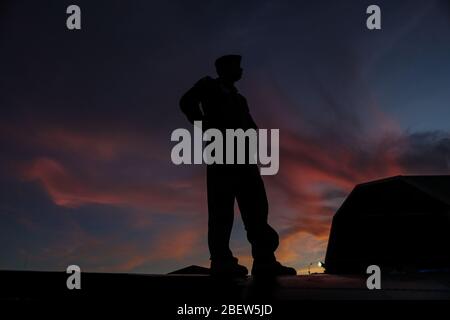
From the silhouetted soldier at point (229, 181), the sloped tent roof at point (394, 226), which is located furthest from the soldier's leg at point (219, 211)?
the sloped tent roof at point (394, 226)

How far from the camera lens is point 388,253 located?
1867 cm

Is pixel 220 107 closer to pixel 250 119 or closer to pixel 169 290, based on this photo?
pixel 250 119

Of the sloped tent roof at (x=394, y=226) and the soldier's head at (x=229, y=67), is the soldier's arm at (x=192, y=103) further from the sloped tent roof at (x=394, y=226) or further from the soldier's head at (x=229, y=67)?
the sloped tent roof at (x=394, y=226)

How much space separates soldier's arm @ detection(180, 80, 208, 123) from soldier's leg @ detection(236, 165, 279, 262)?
0.96 metres

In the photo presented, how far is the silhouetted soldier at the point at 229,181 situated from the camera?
500cm

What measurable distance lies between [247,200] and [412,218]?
16.3m

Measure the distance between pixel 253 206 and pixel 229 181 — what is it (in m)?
0.53

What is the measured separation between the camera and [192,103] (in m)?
5.31

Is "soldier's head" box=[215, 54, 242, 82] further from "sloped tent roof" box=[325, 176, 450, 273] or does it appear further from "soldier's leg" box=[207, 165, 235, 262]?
"sloped tent roof" box=[325, 176, 450, 273]

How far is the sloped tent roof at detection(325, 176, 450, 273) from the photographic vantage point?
17.8 metres

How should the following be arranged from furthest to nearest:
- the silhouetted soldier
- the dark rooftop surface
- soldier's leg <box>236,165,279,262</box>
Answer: soldier's leg <box>236,165,279,262</box>, the silhouetted soldier, the dark rooftop surface

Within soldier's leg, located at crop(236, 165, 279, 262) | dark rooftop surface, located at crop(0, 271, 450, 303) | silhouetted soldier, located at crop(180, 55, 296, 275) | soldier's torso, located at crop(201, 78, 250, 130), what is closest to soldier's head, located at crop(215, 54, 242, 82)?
silhouetted soldier, located at crop(180, 55, 296, 275)

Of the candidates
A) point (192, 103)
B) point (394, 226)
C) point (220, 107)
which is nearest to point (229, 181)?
point (220, 107)
